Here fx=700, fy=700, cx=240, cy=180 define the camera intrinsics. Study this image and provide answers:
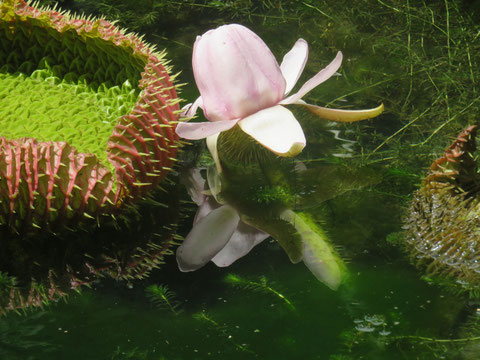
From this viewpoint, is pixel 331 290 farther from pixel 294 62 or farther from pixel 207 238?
pixel 294 62

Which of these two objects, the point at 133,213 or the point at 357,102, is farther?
the point at 357,102

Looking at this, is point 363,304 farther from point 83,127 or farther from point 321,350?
point 83,127

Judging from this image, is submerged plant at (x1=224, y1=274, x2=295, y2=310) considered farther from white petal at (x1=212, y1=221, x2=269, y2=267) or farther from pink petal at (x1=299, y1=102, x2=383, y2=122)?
pink petal at (x1=299, y1=102, x2=383, y2=122)

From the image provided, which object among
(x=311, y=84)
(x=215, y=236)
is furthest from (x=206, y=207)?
(x=311, y=84)

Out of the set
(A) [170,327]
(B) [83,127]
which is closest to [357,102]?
(B) [83,127]

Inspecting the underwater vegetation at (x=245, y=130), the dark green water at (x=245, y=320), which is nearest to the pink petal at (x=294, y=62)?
the underwater vegetation at (x=245, y=130)

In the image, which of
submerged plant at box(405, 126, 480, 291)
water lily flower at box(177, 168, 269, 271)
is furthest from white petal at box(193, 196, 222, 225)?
submerged plant at box(405, 126, 480, 291)
